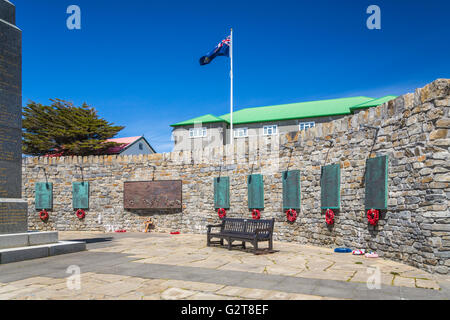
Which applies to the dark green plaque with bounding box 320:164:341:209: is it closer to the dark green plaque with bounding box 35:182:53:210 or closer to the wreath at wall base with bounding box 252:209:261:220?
the wreath at wall base with bounding box 252:209:261:220

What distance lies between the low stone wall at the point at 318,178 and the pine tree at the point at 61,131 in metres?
11.8

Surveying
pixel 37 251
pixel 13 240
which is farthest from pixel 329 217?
pixel 13 240

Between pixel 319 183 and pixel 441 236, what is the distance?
371 cm

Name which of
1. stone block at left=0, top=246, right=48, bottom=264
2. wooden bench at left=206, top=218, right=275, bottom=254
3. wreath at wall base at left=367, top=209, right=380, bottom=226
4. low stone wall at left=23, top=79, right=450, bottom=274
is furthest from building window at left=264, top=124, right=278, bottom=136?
stone block at left=0, top=246, right=48, bottom=264

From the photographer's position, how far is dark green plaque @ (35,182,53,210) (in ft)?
50.3

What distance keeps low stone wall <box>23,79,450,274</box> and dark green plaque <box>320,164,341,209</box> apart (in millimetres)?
139

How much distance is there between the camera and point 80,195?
590 inches

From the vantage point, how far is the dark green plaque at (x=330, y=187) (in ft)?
28.2

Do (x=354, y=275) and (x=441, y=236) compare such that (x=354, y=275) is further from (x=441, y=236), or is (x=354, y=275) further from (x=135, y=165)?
(x=135, y=165)

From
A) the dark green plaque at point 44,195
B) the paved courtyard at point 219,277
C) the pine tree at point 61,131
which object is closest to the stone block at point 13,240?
the paved courtyard at point 219,277

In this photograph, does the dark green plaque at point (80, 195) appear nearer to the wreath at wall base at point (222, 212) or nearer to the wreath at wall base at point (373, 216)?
the wreath at wall base at point (222, 212)

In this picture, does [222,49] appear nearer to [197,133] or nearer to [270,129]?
[270,129]

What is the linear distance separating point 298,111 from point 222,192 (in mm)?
21331

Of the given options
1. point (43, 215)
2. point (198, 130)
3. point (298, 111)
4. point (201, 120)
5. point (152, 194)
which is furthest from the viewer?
point (201, 120)
